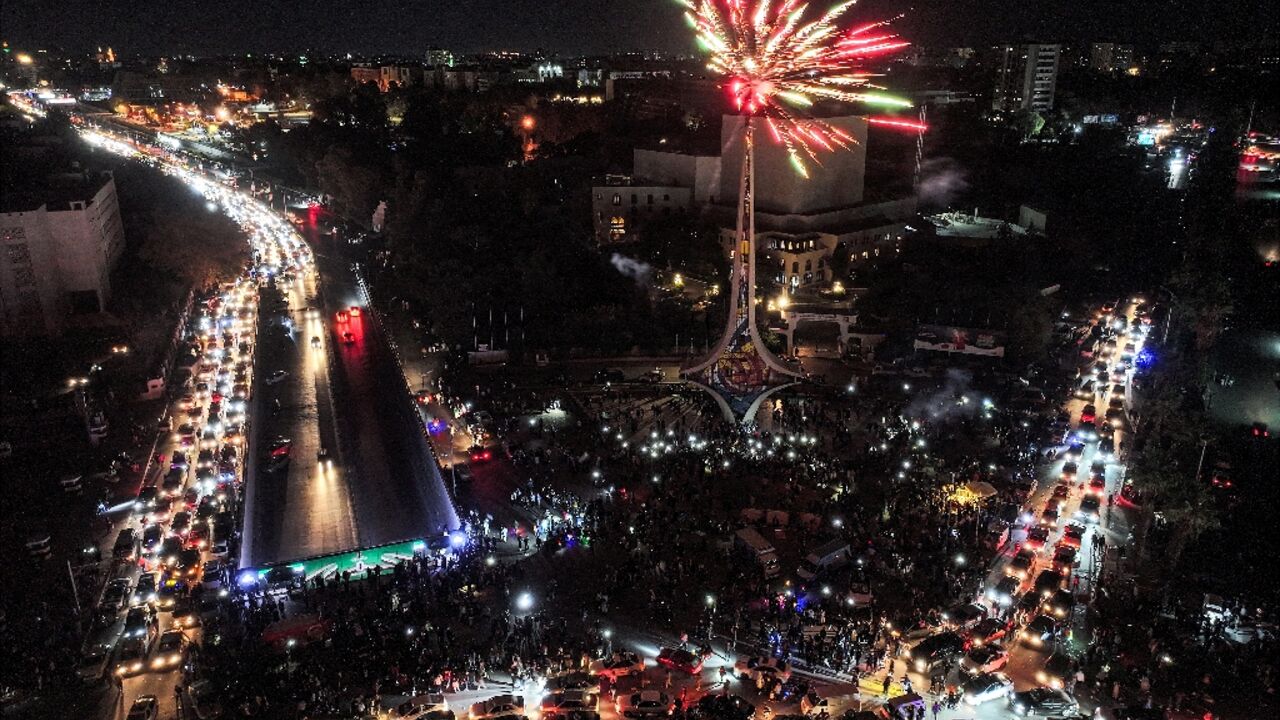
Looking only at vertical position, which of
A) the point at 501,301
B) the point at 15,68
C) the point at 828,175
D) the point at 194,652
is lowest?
the point at 194,652

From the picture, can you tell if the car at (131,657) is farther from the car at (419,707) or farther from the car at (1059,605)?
the car at (1059,605)

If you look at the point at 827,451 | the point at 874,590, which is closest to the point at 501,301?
the point at 827,451

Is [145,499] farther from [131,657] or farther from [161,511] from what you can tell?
[131,657]

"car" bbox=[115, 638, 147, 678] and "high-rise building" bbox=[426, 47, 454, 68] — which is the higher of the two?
"high-rise building" bbox=[426, 47, 454, 68]

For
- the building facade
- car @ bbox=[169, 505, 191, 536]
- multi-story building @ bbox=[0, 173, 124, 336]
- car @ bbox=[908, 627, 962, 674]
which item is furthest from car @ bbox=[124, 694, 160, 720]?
the building facade

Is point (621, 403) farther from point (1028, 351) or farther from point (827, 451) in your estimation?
Answer: point (1028, 351)

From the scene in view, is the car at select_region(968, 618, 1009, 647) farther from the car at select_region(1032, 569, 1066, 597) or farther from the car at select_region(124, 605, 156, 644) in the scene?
the car at select_region(124, 605, 156, 644)
